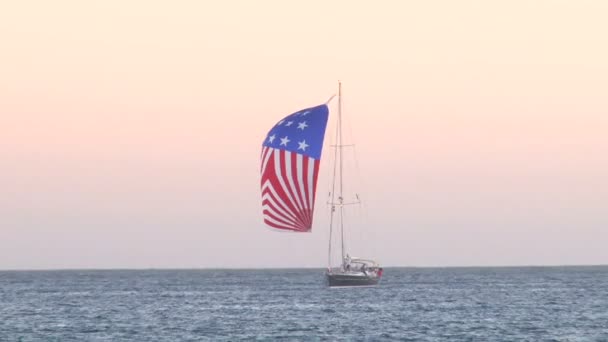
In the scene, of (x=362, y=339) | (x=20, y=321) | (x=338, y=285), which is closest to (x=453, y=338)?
(x=362, y=339)

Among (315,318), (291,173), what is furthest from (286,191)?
(315,318)

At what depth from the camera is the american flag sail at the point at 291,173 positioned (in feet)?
287

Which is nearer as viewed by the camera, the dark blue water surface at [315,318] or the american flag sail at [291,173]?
the dark blue water surface at [315,318]

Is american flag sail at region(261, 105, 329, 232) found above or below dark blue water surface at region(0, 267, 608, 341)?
above

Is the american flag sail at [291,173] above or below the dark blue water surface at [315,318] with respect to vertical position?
above

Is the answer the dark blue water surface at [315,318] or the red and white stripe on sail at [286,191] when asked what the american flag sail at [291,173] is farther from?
the dark blue water surface at [315,318]

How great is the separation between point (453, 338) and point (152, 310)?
30770 mm

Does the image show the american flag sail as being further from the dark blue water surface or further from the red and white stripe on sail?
the dark blue water surface

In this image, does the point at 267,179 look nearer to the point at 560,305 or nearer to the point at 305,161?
the point at 305,161

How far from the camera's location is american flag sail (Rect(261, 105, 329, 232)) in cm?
8738

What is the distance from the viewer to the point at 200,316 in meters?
78.0

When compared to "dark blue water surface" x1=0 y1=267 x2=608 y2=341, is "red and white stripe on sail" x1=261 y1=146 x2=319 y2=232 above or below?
above

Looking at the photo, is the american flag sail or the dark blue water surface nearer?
the dark blue water surface

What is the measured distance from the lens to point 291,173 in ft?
290
